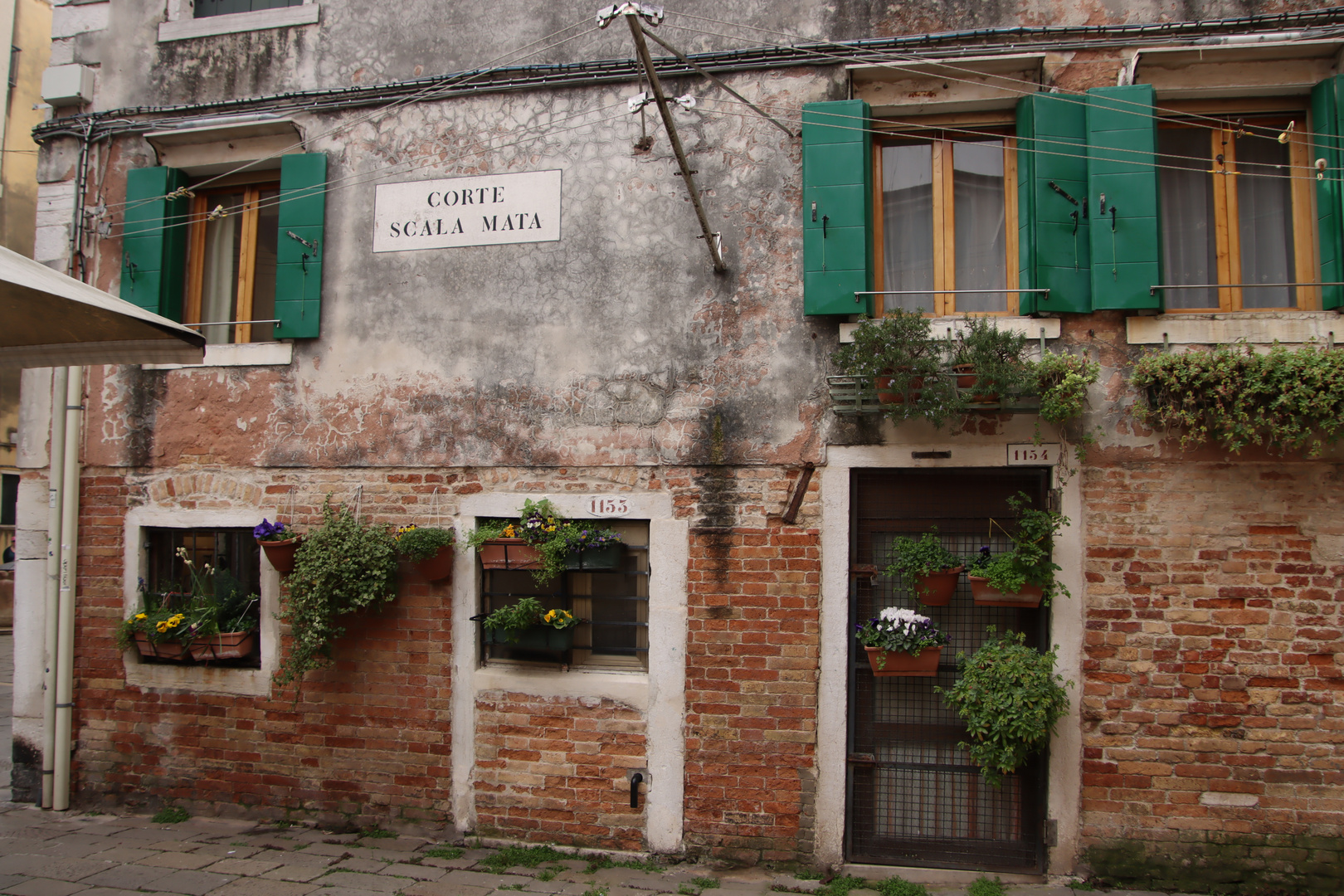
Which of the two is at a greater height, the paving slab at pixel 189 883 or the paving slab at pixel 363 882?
the paving slab at pixel 363 882

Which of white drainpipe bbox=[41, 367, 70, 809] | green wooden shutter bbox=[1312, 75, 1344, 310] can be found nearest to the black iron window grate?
green wooden shutter bbox=[1312, 75, 1344, 310]

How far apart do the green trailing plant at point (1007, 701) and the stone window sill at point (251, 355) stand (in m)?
4.68

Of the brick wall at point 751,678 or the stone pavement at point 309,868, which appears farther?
the brick wall at point 751,678

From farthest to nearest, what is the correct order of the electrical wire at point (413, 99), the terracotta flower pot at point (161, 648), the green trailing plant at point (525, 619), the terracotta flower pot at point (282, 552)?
the terracotta flower pot at point (161, 648)
the electrical wire at point (413, 99)
the terracotta flower pot at point (282, 552)
the green trailing plant at point (525, 619)

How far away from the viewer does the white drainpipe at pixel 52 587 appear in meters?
5.77

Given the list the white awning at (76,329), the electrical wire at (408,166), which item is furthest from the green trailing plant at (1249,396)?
the white awning at (76,329)

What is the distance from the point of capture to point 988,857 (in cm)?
473

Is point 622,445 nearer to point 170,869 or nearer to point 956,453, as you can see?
point 956,453

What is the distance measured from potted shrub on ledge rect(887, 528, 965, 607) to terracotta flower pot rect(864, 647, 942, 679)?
11.3 inches

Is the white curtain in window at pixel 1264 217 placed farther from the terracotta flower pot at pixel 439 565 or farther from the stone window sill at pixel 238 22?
the stone window sill at pixel 238 22

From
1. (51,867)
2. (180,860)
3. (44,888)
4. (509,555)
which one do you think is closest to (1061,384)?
(509,555)

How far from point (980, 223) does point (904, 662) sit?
266 cm

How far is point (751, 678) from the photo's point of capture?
4906mm

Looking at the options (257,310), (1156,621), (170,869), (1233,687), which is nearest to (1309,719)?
(1233,687)
